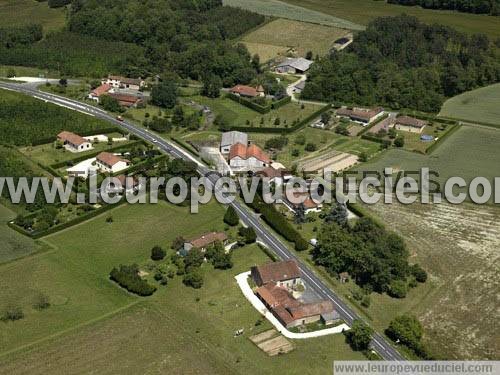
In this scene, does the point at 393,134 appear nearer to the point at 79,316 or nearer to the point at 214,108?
the point at 214,108

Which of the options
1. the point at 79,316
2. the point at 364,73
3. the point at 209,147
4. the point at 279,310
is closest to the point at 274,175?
the point at 209,147

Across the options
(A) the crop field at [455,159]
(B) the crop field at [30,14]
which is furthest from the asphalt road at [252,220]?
(B) the crop field at [30,14]

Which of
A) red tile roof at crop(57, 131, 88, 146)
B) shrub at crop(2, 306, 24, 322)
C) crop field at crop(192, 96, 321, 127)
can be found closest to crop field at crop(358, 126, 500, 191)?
Result: crop field at crop(192, 96, 321, 127)

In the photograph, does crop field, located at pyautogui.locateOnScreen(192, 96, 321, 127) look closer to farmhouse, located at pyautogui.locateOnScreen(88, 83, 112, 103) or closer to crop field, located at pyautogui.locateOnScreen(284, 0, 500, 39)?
farmhouse, located at pyautogui.locateOnScreen(88, 83, 112, 103)

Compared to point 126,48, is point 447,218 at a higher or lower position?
lower

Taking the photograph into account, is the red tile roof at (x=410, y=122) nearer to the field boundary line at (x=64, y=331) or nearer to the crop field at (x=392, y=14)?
the crop field at (x=392, y=14)
